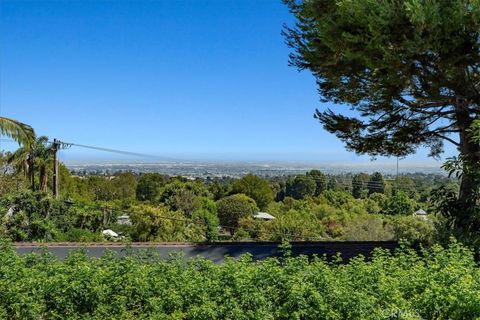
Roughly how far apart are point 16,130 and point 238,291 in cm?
949

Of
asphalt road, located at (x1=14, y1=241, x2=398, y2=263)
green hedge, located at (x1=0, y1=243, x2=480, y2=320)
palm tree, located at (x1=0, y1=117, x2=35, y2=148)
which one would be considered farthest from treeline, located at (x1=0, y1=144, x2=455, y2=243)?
palm tree, located at (x1=0, y1=117, x2=35, y2=148)

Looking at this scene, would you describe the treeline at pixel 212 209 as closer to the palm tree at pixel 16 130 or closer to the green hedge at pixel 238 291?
the green hedge at pixel 238 291

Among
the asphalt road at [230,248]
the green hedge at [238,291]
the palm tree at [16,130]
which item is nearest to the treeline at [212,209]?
the asphalt road at [230,248]

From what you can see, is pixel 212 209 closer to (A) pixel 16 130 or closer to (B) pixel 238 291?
(A) pixel 16 130

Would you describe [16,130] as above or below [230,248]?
above

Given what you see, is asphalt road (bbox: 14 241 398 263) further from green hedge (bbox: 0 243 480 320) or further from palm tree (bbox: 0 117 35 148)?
palm tree (bbox: 0 117 35 148)

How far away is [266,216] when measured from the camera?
32.2m

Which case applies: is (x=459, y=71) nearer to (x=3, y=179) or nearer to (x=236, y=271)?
(x=236, y=271)

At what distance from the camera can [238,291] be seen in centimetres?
324

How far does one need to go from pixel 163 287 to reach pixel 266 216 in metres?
29.1

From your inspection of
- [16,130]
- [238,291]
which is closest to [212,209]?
[16,130]

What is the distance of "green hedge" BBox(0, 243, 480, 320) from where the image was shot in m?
3.00

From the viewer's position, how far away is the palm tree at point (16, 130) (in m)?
10.3

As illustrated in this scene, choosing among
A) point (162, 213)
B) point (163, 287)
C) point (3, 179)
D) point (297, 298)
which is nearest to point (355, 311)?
point (297, 298)
